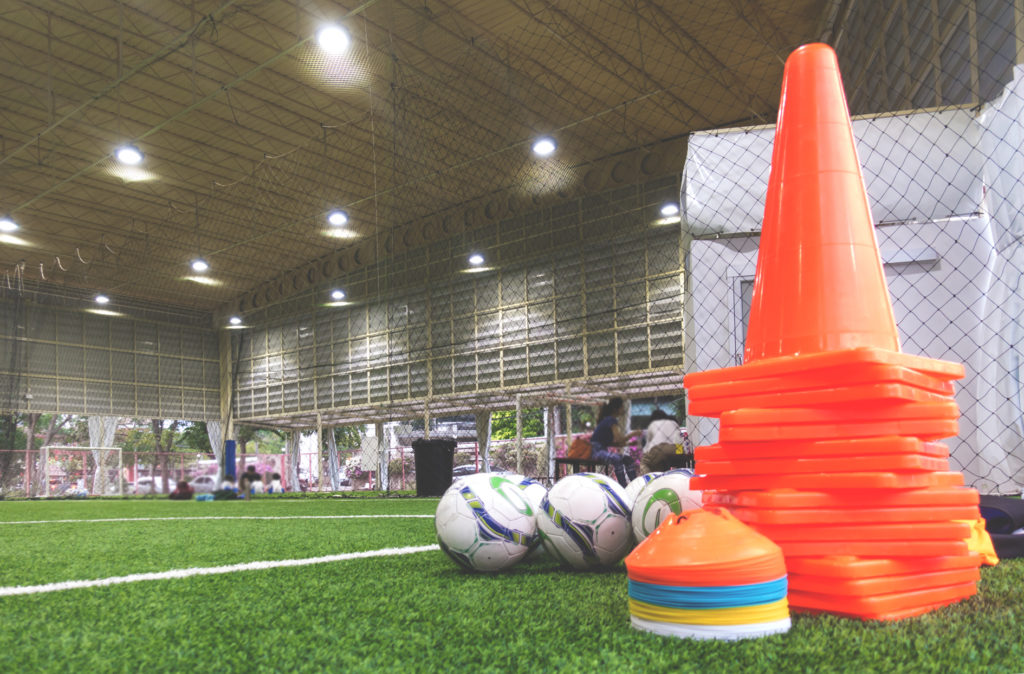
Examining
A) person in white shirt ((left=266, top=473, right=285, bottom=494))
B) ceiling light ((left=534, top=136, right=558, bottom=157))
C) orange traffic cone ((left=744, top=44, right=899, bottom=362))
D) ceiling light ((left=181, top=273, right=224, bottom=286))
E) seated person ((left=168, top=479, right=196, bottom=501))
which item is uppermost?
ceiling light ((left=534, top=136, right=558, bottom=157))

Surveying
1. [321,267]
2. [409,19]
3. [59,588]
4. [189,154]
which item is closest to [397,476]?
[321,267]

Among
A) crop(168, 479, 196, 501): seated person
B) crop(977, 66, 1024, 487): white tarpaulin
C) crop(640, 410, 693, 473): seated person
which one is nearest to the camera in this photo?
crop(977, 66, 1024, 487): white tarpaulin

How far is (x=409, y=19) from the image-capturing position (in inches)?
535

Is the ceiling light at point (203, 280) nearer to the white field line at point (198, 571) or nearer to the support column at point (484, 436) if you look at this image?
the support column at point (484, 436)

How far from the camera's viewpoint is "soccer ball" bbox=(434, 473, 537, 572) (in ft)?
9.80

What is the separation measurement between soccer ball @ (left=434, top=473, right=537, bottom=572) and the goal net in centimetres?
2587

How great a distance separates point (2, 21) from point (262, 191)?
745cm

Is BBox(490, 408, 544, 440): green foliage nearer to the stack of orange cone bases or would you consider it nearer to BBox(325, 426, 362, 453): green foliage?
BBox(325, 426, 362, 453): green foliage

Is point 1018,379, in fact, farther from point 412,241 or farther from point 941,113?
point 412,241

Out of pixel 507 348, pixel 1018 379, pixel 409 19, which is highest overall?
pixel 409 19

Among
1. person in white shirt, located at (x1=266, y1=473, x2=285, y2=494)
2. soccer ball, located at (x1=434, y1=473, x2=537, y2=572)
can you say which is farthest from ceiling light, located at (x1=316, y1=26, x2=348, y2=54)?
person in white shirt, located at (x1=266, y1=473, x2=285, y2=494)

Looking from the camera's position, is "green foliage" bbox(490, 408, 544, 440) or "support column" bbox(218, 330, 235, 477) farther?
"green foliage" bbox(490, 408, 544, 440)

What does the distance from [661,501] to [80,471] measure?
27398 millimetres

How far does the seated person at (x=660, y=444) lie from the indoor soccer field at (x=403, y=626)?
572 centimetres
